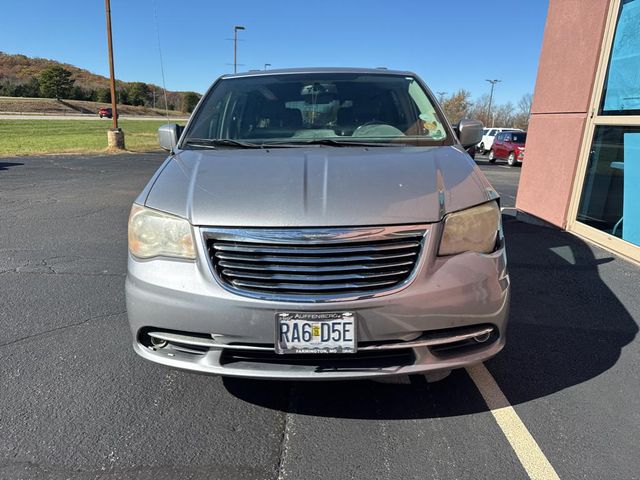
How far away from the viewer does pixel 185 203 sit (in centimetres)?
224

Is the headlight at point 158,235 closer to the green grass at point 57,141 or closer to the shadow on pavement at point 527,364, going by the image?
the shadow on pavement at point 527,364

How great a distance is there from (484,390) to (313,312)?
128 cm

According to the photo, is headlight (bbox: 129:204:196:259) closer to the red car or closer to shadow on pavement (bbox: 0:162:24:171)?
shadow on pavement (bbox: 0:162:24:171)

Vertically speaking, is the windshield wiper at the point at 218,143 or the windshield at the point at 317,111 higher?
the windshield at the point at 317,111

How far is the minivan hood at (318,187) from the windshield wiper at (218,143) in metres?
0.21

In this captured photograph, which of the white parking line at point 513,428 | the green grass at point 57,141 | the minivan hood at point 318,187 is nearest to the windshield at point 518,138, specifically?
the green grass at point 57,141

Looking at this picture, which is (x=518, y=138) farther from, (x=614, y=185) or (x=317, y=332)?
(x=317, y=332)

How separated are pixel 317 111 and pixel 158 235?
→ 1.69 metres

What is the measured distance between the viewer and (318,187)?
2268 millimetres

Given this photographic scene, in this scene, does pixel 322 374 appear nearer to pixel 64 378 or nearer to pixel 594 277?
pixel 64 378

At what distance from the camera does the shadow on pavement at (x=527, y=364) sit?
253 cm

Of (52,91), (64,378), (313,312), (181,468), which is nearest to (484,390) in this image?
(313,312)

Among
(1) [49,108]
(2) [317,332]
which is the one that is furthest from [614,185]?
(1) [49,108]

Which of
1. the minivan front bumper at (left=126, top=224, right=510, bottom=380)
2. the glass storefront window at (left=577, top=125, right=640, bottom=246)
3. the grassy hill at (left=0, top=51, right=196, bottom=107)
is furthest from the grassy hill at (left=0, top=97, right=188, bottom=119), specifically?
the minivan front bumper at (left=126, top=224, right=510, bottom=380)
